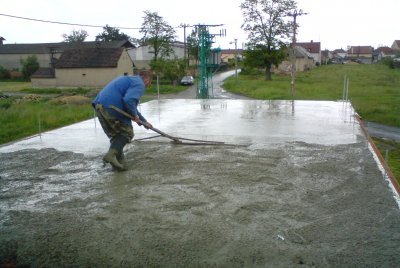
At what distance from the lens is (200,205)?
3543 mm

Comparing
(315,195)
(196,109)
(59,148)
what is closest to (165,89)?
(196,109)

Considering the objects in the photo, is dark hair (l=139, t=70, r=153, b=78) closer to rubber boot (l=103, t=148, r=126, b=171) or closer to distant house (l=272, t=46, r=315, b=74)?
rubber boot (l=103, t=148, r=126, b=171)

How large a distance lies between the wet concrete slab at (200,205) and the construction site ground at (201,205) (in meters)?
0.01

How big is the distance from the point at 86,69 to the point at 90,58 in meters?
1.17

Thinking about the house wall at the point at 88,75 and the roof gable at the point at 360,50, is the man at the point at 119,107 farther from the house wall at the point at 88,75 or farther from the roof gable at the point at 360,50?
the roof gable at the point at 360,50

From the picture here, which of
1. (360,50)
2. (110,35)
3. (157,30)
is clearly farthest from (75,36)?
(360,50)

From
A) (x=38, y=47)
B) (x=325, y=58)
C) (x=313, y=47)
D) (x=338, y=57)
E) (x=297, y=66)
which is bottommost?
(x=297, y=66)

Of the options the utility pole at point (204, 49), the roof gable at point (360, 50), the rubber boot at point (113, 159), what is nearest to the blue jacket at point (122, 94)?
the rubber boot at point (113, 159)

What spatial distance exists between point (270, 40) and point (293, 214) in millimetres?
37401

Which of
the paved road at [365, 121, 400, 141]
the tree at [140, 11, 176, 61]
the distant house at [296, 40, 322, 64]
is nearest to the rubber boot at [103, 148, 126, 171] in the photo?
the paved road at [365, 121, 400, 141]

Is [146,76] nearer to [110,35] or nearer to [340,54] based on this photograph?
[110,35]

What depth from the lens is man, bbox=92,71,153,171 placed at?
185 inches

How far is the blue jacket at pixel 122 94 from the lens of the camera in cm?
472

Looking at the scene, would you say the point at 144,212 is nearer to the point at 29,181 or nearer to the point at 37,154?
the point at 29,181
